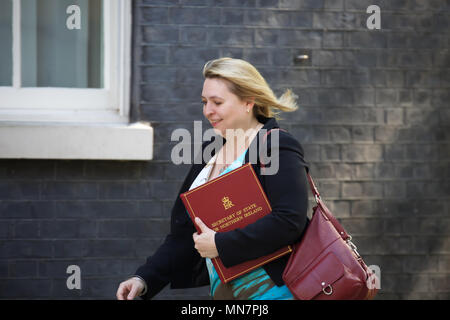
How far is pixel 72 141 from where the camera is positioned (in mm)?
4062

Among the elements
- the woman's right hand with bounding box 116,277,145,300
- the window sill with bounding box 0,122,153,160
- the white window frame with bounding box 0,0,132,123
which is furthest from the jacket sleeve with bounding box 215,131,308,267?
the white window frame with bounding box 0,0,132,123

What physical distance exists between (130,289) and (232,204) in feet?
1.97

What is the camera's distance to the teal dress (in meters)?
2.07

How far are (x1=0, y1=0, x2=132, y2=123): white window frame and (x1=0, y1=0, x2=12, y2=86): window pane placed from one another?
0.20 ft

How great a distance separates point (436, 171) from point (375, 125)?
0.63 m

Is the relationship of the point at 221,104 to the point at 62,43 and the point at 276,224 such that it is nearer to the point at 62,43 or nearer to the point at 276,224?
the point at 276,224

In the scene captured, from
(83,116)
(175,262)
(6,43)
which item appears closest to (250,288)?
(175,262)

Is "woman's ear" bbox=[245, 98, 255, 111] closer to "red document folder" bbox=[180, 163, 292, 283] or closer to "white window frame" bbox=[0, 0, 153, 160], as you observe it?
"red document folder" bbox=[180, 163, 292, 283]

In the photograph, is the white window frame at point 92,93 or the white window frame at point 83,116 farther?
the white window frame at point 92,93

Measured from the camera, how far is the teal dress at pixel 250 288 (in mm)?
2070

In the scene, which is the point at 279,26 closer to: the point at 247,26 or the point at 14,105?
the point at 247,26

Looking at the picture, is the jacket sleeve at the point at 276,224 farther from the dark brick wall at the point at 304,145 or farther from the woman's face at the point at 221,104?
the dark brick wall at the point at 304,145

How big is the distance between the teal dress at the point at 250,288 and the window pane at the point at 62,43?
250 centimetres

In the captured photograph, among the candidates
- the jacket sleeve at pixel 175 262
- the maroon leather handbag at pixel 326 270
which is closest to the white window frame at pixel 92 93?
the jacket sleeve at pixel 175 262
